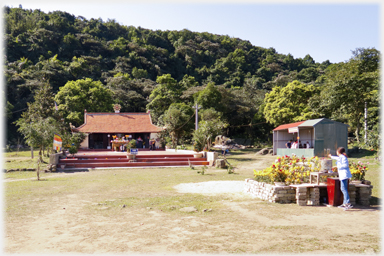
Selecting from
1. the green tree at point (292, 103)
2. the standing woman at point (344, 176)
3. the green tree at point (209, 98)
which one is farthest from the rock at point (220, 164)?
the green tree at point (209, 98)

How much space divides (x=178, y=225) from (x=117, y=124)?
90.5ft

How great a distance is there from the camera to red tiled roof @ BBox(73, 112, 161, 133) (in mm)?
30906

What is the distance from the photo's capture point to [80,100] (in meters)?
37.7

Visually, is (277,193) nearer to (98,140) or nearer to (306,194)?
(306,194)

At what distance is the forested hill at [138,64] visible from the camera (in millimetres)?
46062

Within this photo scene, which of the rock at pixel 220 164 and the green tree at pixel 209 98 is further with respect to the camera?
the green tree at pixel 209 98

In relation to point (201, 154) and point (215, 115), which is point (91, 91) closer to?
point (215, 115)

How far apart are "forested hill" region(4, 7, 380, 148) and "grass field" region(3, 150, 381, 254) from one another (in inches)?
1208

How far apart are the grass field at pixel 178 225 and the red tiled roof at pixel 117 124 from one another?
2227 centimetres

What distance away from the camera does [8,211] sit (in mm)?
7031

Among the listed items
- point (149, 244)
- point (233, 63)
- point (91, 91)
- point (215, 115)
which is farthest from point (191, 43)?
point (149, 244)

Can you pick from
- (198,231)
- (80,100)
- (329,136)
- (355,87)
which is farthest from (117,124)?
(198,231)

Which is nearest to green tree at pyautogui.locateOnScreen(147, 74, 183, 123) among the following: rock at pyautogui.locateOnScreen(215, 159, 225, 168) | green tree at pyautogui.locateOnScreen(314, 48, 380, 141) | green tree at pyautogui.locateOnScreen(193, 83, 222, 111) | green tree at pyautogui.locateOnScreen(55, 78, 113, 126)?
green tree at pyautogui.locateOnScreen(193, 83, 222, 111)

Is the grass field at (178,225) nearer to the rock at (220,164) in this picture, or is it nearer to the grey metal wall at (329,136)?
the rock at (220,164)
